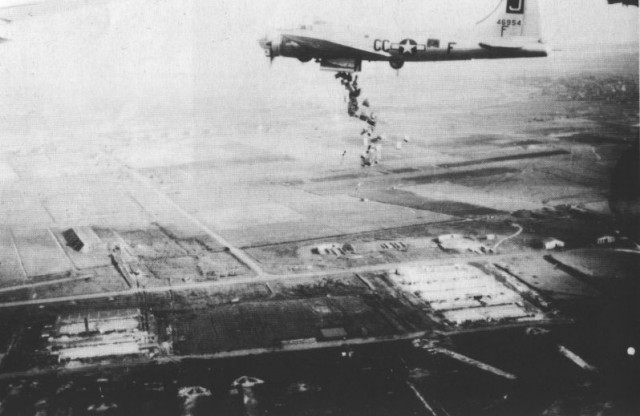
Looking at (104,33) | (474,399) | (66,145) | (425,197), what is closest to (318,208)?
(425,197)

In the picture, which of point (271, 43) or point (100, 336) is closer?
point (100, 336)

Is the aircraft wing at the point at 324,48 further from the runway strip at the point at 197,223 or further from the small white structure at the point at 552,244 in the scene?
the small white structure at the point at 552,244

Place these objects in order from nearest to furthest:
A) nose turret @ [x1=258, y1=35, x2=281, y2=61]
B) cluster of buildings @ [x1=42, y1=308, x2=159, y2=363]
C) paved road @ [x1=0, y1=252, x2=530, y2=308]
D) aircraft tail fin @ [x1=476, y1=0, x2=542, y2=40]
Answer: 1. cluster of buildings @ [x1=42, y1=308, x2=159, y2=363]
2. nose turret @ [x1=258, y1=35, x2=281, y2=61]
3. aircraft tail fin @ [x1=476, y1=0, x2=542, y2=40]
4. paved road @ [x1=0, y1=252, x2=530, y2=308]

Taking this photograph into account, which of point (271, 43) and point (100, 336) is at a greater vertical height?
point (271, 43)

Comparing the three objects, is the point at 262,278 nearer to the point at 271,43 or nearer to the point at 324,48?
the point at 271,43

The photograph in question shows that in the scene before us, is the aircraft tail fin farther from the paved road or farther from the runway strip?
the runway strip

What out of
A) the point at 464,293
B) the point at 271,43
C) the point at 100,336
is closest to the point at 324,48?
the point at 271,43

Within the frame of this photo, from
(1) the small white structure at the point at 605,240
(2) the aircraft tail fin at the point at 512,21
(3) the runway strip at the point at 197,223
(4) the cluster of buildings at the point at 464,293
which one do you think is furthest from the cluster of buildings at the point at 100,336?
(1) the small white structure at the point at 605,240

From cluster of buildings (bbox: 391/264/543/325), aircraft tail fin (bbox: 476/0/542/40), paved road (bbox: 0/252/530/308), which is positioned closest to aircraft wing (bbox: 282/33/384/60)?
aircraft tail fin (bbox: 476/0/542/40)

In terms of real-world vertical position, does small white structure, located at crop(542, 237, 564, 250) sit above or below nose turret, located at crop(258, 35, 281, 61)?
below
